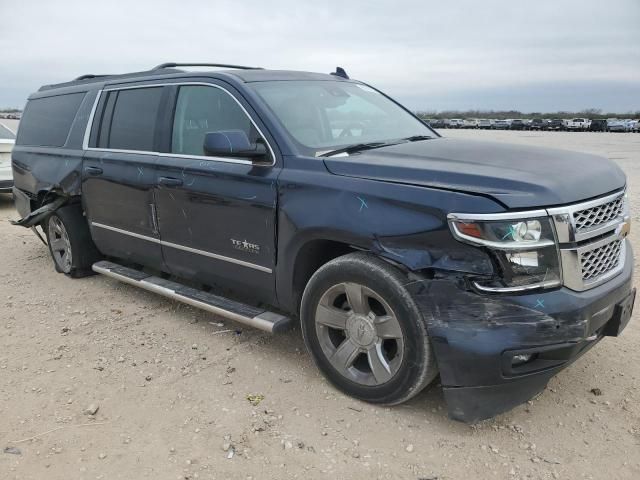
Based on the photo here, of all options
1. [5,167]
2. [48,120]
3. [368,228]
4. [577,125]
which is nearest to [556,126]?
[577,125]

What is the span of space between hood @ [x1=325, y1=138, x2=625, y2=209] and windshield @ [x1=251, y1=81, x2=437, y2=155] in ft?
1.21

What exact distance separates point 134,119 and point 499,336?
347 centimetres

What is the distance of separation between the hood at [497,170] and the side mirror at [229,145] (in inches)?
20.6

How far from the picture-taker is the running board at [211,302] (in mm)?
3643

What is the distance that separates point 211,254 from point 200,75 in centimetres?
132

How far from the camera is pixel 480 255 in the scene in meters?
2.67

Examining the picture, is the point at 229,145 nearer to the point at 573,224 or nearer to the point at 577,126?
the point at 573,224

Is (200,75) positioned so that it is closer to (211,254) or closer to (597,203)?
(211,254)

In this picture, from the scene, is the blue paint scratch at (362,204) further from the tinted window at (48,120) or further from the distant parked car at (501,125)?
the distant parked car at (501,125)

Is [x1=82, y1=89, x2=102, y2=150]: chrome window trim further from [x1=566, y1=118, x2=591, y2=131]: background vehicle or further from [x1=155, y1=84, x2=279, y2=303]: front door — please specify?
[x1=566, y1=118, x2=591, y2=131]: background vehicle

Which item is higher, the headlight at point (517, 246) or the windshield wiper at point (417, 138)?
the windshield wiper at point (417, 138)

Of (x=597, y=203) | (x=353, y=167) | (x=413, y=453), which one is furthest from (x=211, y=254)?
(x=597, y=203)

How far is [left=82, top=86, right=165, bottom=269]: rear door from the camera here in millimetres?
4465

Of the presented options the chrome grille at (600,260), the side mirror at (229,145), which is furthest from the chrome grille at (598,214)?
the side mirror at (229,145)
